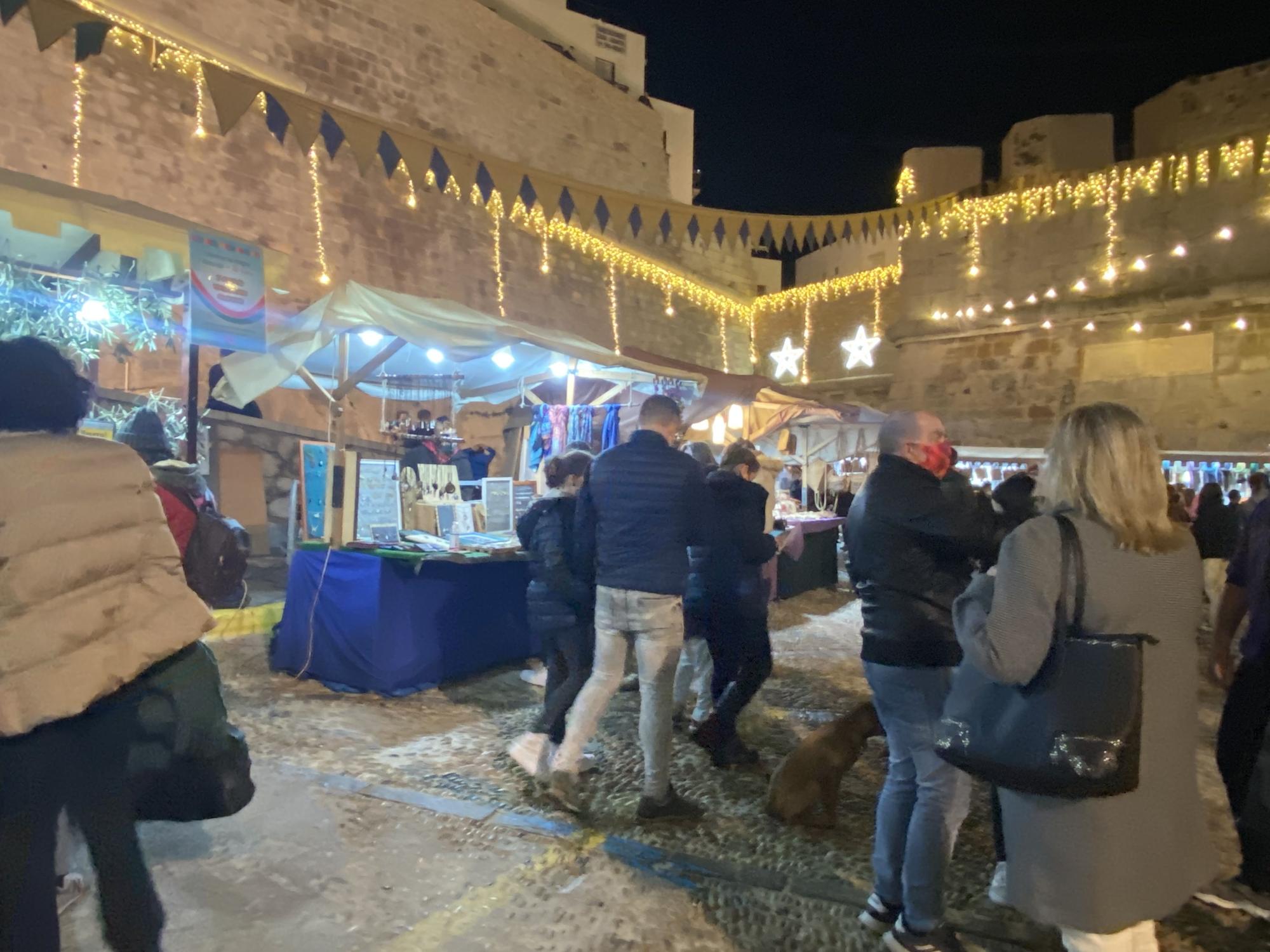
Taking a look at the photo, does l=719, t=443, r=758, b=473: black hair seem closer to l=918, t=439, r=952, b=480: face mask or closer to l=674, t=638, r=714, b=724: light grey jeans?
l=674, t=638, r=714, b=724: light grey jeans

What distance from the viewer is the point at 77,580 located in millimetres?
1722

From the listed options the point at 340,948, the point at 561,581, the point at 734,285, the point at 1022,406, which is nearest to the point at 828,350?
the point at 734,285

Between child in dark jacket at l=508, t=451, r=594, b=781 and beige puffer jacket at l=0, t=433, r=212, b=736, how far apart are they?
191 centimetres

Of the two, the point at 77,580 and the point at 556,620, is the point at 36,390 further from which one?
the point at 556,620

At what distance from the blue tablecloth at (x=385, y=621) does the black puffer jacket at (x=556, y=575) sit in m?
1.09

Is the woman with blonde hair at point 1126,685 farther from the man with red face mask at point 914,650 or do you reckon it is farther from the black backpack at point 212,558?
the black backpack at point 212,558

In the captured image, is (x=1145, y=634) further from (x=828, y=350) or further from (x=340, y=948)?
(x=828, y=350)

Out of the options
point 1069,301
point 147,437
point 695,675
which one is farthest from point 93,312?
point 1069,301

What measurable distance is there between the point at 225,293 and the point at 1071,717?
4.98 m

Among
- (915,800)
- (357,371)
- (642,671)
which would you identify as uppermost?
(357,371)

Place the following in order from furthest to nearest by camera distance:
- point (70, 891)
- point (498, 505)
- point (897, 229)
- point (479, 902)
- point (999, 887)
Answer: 1. point (897, 229)
2. point (498, 505)
3. point (479, 902)
4. point (70, 891)
5. point (999, 887)

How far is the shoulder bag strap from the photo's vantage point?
1578mm

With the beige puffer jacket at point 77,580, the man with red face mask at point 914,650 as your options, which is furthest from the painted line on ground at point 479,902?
the beige puffer jacket at point 77,580

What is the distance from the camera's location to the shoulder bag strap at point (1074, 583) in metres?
1.58
